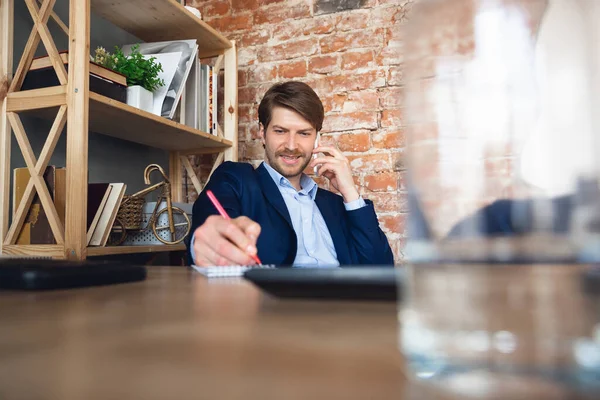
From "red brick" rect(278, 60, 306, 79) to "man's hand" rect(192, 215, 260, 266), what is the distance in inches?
65.4

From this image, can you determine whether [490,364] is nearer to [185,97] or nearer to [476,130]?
[476,130]

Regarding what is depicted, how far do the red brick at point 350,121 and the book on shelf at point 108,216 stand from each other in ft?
3.58

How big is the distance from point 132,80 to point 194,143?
0.54m

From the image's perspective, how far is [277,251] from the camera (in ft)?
5.69

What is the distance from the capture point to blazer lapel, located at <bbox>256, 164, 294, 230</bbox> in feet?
5.93

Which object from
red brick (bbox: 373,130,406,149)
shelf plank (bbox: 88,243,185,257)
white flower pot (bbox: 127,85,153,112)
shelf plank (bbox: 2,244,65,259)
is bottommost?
shelf plank (bbox: 88,243,185,257)

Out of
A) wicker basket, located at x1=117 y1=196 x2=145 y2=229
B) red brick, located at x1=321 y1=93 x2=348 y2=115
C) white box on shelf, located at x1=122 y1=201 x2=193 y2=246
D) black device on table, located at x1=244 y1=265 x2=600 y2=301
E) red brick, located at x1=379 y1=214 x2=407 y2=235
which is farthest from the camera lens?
red brick, located at x1=321 y1=93 x2=348 y2=115

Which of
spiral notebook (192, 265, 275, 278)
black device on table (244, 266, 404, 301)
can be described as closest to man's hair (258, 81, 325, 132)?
spiral notebook (192, 265, 275, 278)

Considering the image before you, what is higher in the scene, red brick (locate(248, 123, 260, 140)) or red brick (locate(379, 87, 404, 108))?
red brick (locate(379, 87, 404, 108))

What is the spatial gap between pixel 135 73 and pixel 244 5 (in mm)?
1047

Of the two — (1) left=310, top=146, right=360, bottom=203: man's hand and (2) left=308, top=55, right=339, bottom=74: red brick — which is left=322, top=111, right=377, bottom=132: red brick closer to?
(2) left=308, top=55, right=339, bottom=74: red brick

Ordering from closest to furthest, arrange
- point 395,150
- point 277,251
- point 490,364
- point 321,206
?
point 490,364 < point 277,251 < point 321,206 < point 395,150

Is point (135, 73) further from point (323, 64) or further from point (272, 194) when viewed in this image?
point (323, 64)

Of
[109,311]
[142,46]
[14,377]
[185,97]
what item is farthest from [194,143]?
[14,377]
